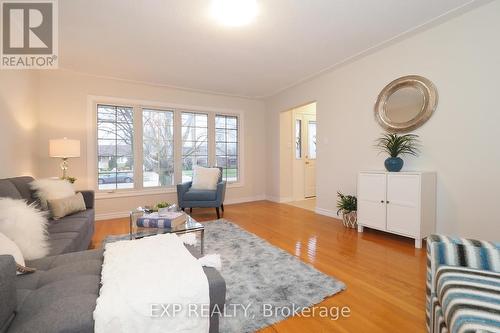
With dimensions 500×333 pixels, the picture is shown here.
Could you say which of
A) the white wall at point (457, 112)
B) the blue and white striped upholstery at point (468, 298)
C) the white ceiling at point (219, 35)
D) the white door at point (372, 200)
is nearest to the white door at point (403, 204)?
the white door at point (372, 200)

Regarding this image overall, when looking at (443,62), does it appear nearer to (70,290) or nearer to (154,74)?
(70,290)

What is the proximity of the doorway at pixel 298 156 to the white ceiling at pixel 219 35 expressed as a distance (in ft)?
5.09

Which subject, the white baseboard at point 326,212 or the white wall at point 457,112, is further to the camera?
the white baseboard at point 326,212

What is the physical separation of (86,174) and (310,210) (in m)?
4.07

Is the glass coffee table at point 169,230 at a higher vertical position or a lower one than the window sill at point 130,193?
lower

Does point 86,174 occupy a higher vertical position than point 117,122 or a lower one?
lower

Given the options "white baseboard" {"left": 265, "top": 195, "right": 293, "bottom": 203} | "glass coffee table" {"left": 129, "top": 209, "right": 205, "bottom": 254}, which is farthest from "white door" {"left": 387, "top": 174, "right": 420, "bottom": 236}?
"white baseboard" {"left": 265, "top": 195, "right": 293, "bottom": 203}

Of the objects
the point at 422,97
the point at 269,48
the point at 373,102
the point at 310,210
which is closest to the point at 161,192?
the point at 310,210

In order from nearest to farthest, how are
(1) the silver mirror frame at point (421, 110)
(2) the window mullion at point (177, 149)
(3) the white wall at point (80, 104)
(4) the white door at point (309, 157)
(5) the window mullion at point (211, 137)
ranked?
1. (1) the silver mirror frame at point (421, 110)
2. (3) the white wall at point (80, 104)
3. (2) the window mullion at point (177, 149)
4. (5) the window mullion at point (211, 137)
5. (4) the white door at point (309, 157)

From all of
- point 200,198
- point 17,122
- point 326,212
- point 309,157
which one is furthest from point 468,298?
point 309,157

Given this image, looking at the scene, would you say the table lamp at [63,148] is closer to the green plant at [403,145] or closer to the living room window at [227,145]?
the living room window at [227,145]

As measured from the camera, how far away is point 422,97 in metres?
2.85

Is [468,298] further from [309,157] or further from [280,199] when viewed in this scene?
[309,157]

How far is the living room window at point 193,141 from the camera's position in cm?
493
